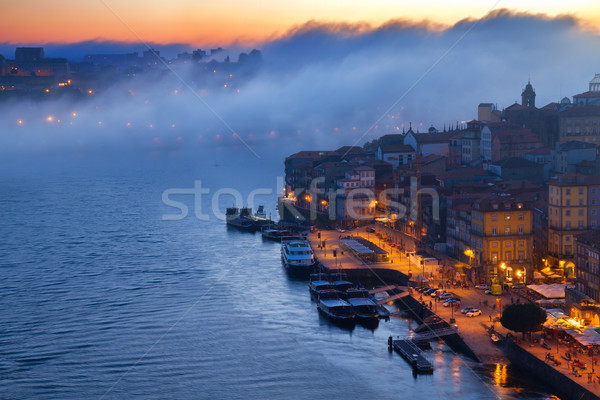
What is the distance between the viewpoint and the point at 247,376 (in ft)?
52.6

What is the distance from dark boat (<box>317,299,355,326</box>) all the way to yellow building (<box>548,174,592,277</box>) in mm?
5890

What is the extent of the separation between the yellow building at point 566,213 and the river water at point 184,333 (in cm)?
544

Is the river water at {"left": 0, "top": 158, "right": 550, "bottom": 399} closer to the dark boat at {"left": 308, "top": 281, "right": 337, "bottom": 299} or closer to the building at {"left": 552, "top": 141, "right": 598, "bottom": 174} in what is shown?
the dark boat at {"left": 308, "top": 281, "right": 337, "bottom": 299}

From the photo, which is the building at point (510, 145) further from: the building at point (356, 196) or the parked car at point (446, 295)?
the parked car at point (446, 295)

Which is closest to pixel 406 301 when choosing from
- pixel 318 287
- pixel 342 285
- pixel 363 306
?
pixel 363 306

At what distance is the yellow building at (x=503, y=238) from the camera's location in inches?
851

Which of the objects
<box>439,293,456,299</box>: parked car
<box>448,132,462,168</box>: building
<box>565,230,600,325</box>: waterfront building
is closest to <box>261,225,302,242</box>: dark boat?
<box>448,132,462,168</box>: building

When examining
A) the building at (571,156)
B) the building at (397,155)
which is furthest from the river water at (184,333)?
the building at (571,156)

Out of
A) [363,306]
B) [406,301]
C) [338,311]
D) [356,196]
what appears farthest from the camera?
[356,196]

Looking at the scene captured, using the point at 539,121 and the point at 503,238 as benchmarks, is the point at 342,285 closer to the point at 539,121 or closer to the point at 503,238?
the point at 503,238

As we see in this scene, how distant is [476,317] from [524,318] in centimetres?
202

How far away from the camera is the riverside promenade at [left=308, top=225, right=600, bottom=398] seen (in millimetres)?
14812

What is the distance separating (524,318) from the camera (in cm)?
1641

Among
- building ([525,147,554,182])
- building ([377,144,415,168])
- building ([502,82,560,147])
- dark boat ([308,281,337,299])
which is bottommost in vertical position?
dark boat ([308,281,337,299])
